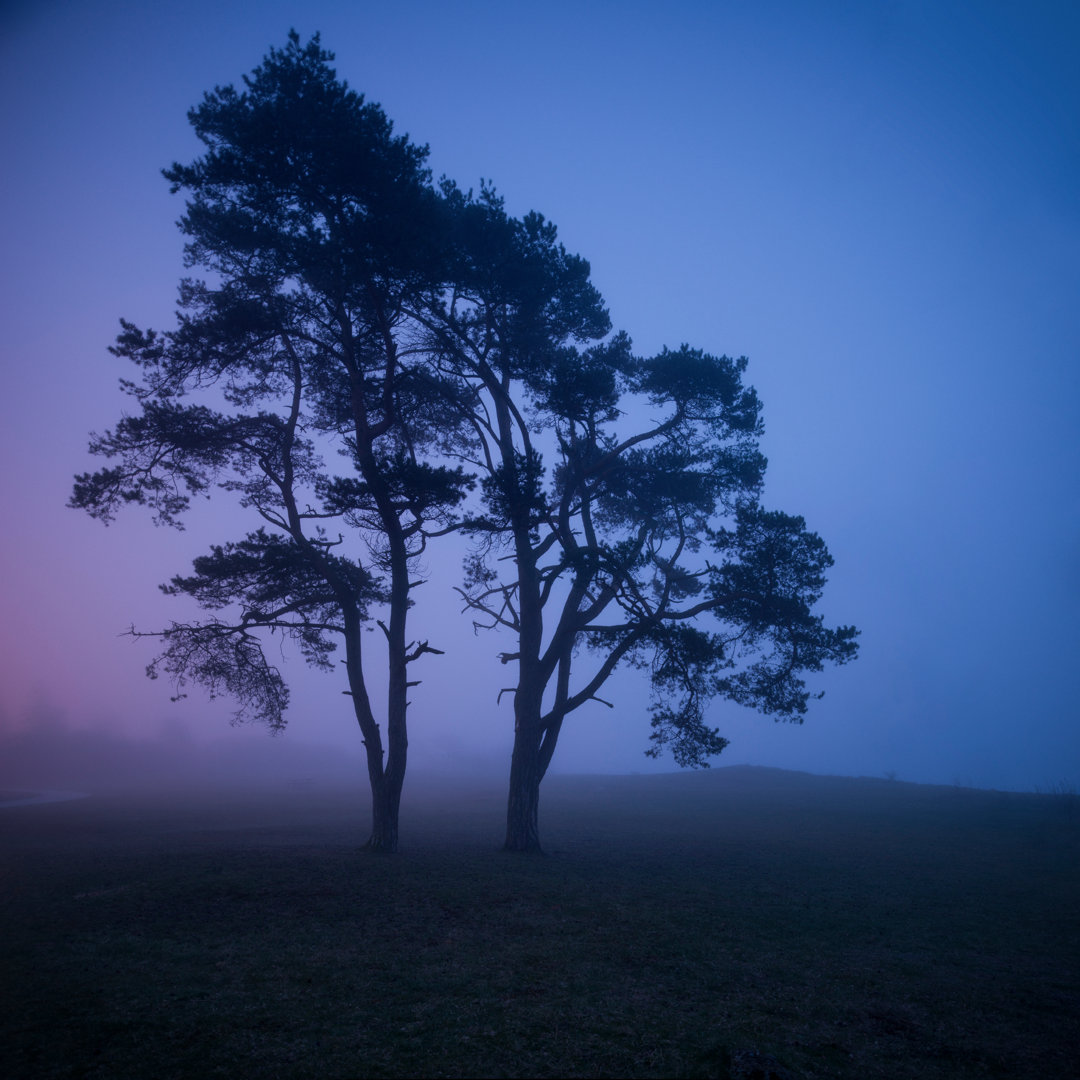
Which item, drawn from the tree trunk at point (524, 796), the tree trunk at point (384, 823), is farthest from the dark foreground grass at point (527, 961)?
the tree trunk at point (524, 796)

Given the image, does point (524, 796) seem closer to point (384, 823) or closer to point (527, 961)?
point (384, 823)

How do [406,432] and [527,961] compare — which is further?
[406,432]

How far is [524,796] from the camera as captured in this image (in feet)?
64.3

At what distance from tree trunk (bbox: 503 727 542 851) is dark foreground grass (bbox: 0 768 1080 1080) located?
0.90 m

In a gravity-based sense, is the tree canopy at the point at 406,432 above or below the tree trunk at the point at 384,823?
above

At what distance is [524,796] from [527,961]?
1006 cm

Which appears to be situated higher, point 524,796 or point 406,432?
point 406,432

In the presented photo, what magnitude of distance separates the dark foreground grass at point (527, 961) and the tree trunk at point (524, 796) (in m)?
0.90

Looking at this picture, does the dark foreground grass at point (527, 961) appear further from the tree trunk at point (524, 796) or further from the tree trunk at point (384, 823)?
the tree trunk at point (524, 796)

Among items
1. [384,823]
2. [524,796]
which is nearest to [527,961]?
[384,823]

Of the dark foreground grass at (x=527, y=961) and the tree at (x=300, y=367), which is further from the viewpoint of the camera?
the tree at (x=300, y=367)

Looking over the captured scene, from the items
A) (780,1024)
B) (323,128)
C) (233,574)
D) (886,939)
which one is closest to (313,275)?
(323,128)

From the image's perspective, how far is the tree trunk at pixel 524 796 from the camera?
63.7 ft

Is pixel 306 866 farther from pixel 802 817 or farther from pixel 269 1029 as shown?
pixel 802 817
